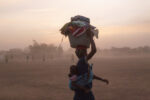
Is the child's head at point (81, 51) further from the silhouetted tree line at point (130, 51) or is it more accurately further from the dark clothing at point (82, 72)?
the silhouetted tree line at point (130, 51)

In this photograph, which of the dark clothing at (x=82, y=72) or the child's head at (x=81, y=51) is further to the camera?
the child's head at (x=81, y=51)

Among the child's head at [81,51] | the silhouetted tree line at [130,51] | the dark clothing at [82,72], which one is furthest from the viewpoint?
the silhouetted tree line at [130,51]

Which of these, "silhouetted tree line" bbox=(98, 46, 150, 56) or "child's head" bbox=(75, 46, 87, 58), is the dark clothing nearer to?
"child's head" bbox=(75, 46, 87, 58)

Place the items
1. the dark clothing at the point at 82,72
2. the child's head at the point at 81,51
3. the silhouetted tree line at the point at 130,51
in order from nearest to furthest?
1. the dark clothing at the point at 82,72
2. the child's head at the point at 81,51
3. the silhouetted tree line at the point at 130,51

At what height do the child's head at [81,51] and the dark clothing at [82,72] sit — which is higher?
the child's head at [81,51]

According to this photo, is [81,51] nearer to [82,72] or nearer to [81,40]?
[81,40]

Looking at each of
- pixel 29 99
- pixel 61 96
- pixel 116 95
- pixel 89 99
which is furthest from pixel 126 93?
pixel 89 99

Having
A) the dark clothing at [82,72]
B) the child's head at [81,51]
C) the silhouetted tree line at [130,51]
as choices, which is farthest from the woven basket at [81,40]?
the silhouetted tree line at [130,51]

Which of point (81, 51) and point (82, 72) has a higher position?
point (81, 51)

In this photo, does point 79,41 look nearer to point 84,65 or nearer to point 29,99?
point 84,65

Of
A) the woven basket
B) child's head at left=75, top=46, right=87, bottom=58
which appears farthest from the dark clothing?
the woven basket

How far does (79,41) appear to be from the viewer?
383 centimetres

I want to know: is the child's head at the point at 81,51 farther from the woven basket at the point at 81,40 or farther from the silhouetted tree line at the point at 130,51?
the silhouetted tree line at the point at 130,51

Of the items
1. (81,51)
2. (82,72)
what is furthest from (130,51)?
(82,72)
